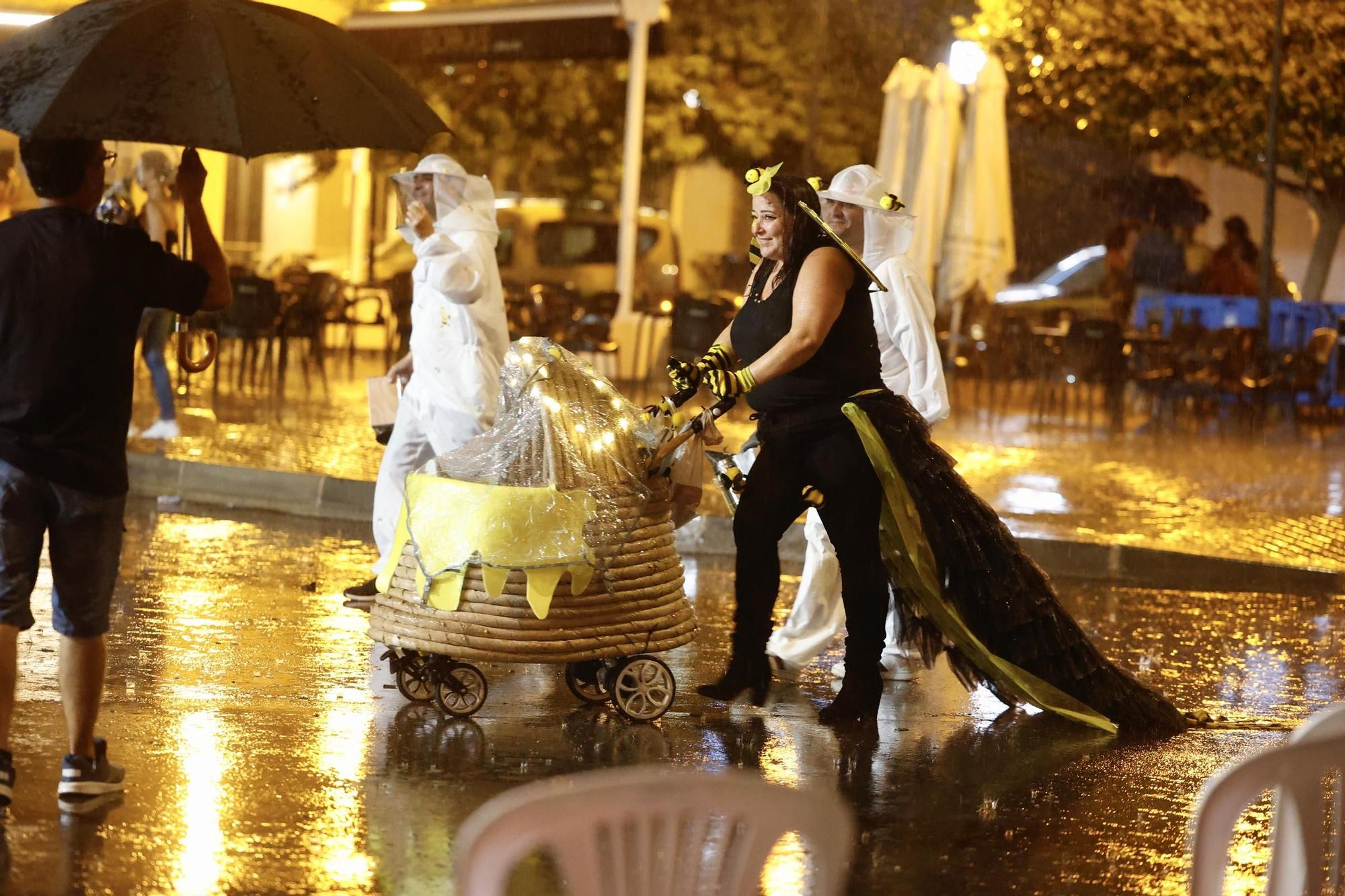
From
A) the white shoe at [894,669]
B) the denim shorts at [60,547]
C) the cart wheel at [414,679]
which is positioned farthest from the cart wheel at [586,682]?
the denim shorts at [60,547]

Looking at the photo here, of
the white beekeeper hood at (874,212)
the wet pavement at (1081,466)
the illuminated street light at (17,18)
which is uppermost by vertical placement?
the illuminated street light at (17,18)

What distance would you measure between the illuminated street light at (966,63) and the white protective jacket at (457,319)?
10.1m

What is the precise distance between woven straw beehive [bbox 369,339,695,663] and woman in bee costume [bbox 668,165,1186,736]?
36 centimetres

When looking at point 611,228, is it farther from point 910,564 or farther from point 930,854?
point 930,854

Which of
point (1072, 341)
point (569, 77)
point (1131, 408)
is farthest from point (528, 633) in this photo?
point (569, 77)

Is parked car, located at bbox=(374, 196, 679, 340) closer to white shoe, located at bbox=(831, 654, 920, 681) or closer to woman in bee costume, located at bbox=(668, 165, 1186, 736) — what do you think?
white shoe, located at bbox=(831, 654, 920, 681)

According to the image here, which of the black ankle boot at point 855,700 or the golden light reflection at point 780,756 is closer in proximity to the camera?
the golden light reflection at point 780,756

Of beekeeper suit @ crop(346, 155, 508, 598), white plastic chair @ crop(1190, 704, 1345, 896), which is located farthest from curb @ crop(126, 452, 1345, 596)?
white plastic chair @ crop(1190, 704, 1345, 896)

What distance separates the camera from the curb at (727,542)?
10.2 meters

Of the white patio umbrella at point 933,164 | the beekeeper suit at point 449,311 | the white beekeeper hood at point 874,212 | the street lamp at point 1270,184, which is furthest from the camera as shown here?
the street lamp at point 1270,184

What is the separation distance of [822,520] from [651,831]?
3841mm

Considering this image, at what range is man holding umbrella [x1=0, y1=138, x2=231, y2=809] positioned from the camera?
4.88 metres

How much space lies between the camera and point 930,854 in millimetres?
5188

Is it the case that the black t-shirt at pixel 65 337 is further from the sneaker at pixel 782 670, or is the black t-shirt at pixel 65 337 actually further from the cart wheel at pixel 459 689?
the sneaker at pixel 782 670
